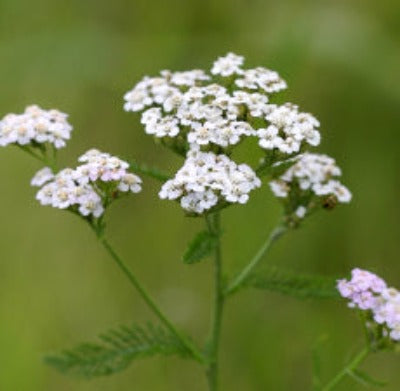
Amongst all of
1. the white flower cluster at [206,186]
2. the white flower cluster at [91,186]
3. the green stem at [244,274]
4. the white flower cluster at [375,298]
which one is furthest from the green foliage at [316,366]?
the white flower cluster at [91,186]

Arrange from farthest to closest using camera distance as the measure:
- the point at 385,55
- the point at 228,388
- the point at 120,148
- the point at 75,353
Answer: the point at 120,148
the point at 385,55
the point at 228,388
the point at 75,353

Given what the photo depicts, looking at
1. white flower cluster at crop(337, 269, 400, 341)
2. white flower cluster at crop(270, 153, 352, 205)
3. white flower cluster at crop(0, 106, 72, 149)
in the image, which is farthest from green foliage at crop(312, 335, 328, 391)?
white flower cluster at crop(0, 106, 72, 149)

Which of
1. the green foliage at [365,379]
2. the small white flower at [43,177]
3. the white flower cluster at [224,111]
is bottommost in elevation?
the green foliage at [365,379]

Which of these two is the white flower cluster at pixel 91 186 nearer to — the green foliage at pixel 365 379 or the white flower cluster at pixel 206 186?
the white flower cluster at pixel 206 186

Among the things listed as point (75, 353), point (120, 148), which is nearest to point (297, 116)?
point (75, 353)

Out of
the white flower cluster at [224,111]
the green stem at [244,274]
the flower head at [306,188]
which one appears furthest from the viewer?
the flower head at [306,188]

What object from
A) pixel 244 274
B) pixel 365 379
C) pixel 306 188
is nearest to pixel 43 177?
pixel 244 274

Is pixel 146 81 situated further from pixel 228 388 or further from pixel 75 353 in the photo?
pixel 228 388

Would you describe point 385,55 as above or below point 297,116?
above
